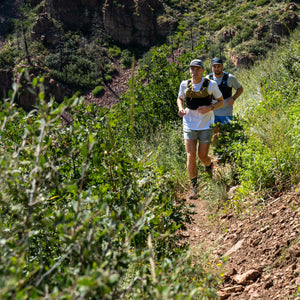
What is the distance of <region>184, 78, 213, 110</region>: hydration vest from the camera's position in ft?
12.8

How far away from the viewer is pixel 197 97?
3.92 meters

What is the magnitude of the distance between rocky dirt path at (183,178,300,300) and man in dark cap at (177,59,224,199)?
40.2 inches

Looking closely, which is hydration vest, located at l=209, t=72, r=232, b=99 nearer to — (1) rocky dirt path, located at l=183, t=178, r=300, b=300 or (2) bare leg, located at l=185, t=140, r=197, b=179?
(2) bare leg, located at l=185, t=140, r=197, b=179

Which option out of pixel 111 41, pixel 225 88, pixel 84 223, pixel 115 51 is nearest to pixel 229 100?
pixel 225 88

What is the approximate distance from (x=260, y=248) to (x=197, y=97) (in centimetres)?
204

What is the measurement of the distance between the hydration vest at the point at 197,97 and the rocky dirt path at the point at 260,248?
1439mm

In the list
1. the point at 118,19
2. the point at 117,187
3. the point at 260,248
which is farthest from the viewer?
the point at 118,19

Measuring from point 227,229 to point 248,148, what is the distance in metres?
0.92

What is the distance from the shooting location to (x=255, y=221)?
2.96m

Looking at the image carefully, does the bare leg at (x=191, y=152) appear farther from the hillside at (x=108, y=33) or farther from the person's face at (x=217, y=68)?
the hillside at (x=108, y=33)

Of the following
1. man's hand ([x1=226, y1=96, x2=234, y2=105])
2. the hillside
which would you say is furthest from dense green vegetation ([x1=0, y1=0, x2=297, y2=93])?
man's hand ([x1=226, y1=96, x2=234, y2=105])

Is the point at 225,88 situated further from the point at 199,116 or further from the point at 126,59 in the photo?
the point at 126,59

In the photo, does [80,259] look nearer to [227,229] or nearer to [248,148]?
[227,229]

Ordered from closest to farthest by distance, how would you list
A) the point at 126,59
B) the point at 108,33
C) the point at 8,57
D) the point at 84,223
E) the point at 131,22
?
the point at 84,223, the point at 8,57, the point at 126,59, the point at 108,33, the point at 131,22
